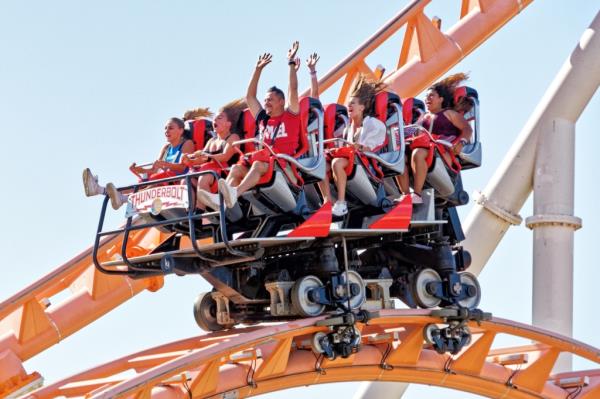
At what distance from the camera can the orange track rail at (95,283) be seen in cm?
1091

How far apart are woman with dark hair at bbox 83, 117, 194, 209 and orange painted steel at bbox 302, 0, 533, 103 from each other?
2.54 meters

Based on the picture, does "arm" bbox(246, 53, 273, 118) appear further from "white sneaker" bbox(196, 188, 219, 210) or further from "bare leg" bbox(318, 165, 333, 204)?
"white sneaker" bbox(196, 188, 219, 210)

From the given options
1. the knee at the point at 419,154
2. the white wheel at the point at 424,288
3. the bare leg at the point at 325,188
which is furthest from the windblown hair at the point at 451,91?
the bare leg at the point at 325,188

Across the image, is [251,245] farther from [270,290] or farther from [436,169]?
[436,169]

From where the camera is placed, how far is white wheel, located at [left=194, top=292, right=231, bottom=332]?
34.8ft

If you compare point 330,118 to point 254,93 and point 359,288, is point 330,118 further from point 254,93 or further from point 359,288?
point 359,288

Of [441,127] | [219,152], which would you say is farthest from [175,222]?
[441,127]

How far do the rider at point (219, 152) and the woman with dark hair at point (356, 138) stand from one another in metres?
0.64

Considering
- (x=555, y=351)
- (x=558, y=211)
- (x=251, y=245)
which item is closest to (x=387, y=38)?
(x=558, y=211)

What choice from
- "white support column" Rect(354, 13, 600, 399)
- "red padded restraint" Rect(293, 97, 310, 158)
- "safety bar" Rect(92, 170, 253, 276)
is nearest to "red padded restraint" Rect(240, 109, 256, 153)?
"red padded restraint" Rect(293, 97, 310, 158)

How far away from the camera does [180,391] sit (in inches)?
363

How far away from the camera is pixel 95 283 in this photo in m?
11.4

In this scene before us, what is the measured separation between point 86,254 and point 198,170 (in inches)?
74.2

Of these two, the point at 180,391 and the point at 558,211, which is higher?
the point at 558,211
